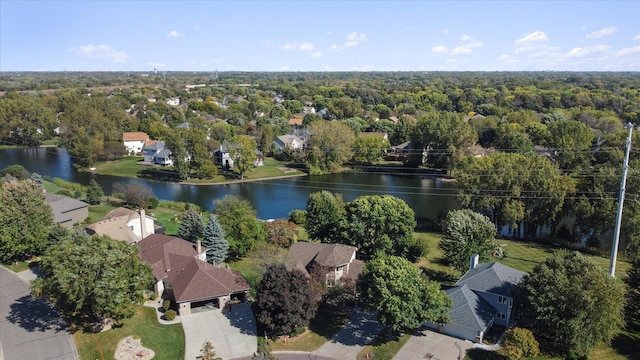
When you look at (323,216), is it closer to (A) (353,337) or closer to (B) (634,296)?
(A) (353,337)

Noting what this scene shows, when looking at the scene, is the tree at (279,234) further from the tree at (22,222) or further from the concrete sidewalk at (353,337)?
the tree at (22,222)

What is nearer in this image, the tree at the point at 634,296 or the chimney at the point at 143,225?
the tree at the point at 634,296

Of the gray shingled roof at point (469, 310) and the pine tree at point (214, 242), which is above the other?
the pine tree at point (214, 242)

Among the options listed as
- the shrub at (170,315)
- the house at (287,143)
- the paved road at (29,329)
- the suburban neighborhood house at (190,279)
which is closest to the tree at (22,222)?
the paved road at (29,329)

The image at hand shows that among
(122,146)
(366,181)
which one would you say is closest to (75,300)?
(366,181)

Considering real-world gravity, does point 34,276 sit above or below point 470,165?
below

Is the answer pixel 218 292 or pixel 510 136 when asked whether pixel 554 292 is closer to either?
pixel 218 292

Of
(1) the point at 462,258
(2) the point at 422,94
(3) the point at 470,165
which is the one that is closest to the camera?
(1) the point at 462,258
